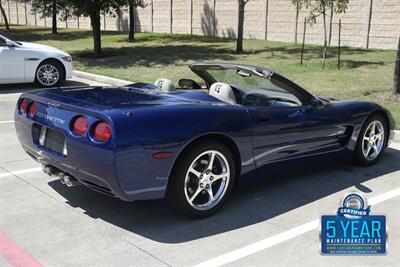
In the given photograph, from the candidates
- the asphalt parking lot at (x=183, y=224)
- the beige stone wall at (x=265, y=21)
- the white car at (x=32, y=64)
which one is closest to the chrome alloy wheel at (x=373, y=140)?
the asphalt parking lot at (x=183, y=224)

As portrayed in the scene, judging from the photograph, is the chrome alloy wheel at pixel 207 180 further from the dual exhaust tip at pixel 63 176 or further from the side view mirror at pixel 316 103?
the side view mirror at pixel 316 103

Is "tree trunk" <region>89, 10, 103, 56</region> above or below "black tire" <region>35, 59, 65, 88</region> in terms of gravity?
above

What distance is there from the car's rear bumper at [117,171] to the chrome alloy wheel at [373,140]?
2.93 metres

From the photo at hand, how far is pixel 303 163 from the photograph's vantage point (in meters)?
5.16

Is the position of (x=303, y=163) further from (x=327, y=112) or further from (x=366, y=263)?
(x=366, y=263)

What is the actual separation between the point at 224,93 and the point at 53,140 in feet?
5.16

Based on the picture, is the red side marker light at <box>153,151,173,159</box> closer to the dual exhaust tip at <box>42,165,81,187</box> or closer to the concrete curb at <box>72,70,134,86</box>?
the dual exhaust tip at <box>42,165,81,187</box>

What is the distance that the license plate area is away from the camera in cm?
416

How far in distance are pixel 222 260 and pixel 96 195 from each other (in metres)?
1.70

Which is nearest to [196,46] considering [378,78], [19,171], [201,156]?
[378,78]

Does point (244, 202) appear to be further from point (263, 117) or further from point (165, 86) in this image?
point (165, 86)

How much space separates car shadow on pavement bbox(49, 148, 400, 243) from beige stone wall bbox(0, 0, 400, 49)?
1461cm

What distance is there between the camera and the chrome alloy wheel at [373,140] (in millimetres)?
5926

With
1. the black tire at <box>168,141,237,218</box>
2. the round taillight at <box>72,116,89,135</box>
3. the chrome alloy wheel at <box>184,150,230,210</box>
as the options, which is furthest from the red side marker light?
the round taillight at <box>72,116,89,135</box>
